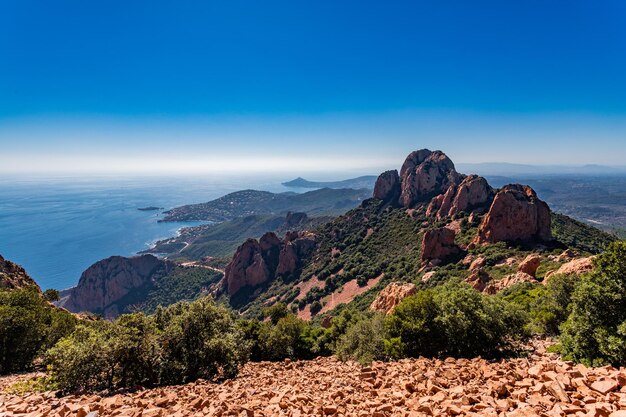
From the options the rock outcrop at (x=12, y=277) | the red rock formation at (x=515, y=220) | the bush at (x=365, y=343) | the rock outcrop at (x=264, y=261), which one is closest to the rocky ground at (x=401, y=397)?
the bush at (x=365, y=343)

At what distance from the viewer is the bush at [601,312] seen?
44.5 ft

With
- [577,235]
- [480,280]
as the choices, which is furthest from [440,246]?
[577,235]

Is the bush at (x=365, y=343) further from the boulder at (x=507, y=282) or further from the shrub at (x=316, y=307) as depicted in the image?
the shrub at (x=316, y=307)

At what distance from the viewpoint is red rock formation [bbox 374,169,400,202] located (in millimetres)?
134000

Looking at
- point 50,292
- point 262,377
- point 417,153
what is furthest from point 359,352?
point 417,153

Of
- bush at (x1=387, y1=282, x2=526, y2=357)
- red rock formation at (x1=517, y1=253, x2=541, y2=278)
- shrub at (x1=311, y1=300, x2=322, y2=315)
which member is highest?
bush at (x1=387, y1=282, x2=526, y2=357)

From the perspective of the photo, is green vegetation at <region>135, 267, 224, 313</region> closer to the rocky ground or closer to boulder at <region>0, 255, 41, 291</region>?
boulder at <region>0, 255, 41, 291</region>

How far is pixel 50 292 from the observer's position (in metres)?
48.2

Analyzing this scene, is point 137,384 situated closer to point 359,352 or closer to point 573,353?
point 359,352

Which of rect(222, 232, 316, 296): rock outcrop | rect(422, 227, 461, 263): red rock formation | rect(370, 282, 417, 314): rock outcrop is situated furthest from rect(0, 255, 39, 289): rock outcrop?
rect(422, 227, 461, 263): red rock formation

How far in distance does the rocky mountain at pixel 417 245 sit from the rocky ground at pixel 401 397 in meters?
30.7

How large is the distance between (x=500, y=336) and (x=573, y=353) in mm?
4183

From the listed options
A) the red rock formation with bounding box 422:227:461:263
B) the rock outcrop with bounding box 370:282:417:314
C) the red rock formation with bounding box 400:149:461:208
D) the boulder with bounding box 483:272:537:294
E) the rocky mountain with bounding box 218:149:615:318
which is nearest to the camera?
the rock outcrop with bounding box 370:282:417:314

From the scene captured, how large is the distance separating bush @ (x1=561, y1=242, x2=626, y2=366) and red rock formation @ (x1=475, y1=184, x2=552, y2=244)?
205 feet
